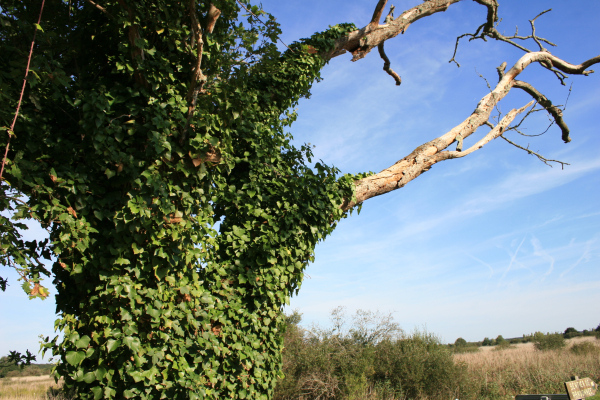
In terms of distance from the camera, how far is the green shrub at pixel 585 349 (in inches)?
642

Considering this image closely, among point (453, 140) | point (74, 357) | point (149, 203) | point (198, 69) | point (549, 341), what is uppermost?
point (453, 140)

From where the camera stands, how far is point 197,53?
3.02 m

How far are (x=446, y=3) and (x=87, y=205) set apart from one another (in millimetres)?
7578

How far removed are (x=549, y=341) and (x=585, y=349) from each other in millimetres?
2879

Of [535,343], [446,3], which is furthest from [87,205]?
[535,343]

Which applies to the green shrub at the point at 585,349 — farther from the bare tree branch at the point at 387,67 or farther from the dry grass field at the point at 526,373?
the bare tree branch at the point at 387,67

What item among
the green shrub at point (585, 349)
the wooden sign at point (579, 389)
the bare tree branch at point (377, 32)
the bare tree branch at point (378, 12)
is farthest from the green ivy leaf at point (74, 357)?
the green shrub at point (585, 349)

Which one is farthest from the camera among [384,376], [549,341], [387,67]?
[549,341]

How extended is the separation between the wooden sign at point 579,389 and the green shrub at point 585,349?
1374 centimetres

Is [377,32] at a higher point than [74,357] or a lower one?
higher

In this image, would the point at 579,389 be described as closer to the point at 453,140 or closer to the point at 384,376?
the point at 453,140

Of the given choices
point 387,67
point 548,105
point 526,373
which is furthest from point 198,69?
point 526,373

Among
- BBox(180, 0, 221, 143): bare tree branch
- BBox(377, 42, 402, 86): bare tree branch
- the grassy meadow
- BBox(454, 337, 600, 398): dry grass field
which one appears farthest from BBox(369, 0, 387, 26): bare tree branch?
BBox(454, 337, 600, 398): dry grass field

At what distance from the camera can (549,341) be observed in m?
19.6
